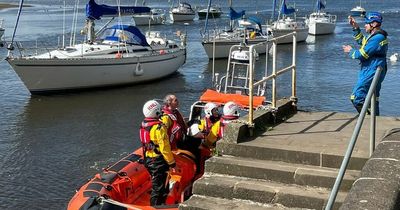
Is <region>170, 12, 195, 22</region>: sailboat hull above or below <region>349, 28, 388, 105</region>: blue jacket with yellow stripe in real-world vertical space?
below

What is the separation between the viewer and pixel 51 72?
69.7 feet

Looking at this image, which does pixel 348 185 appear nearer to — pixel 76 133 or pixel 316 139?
pixel 316 139

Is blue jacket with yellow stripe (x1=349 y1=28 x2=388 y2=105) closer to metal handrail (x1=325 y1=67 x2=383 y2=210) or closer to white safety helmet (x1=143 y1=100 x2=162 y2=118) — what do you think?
metal handrail (x1=325 y1=67 x2=383 y2=210)

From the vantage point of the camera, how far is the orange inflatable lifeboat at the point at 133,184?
814cm

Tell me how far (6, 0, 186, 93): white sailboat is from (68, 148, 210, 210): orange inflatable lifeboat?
12940mm

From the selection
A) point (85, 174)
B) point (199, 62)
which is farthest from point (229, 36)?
point (85, 174)

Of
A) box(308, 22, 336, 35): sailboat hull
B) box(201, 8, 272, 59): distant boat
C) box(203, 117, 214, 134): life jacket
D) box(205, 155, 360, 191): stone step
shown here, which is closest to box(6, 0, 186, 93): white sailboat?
box(201, 8, 272, 59): distant boat

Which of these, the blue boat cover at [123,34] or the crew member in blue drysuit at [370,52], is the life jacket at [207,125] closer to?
the crew member in blue drysuit at [370,52]

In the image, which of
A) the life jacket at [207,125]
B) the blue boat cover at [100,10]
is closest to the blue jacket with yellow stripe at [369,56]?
the life jacket at [207,125]

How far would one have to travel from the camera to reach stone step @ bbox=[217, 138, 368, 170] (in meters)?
6.07

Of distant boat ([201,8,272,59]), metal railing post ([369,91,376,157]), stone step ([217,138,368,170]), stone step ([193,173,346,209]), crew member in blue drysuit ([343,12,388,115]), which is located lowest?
distant boat ([201,8,272,59])

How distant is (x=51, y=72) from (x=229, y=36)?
1315 centimetres

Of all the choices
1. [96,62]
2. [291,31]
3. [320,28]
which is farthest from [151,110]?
[320,28]

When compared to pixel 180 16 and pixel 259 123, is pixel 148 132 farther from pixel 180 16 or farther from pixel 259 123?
pixel 180 16
